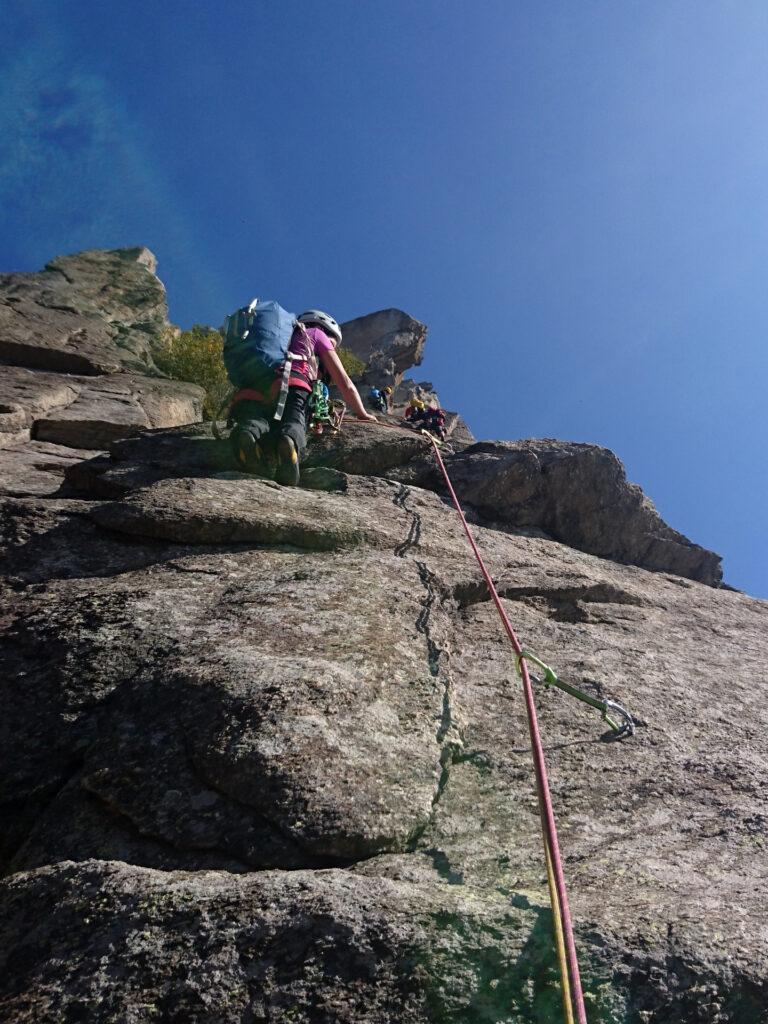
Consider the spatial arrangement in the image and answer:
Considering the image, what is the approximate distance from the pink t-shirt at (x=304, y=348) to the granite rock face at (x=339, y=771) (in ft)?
4.13

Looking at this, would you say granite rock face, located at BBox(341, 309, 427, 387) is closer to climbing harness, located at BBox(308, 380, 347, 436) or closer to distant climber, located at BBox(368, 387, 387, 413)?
distant climber, located at BBox(368, 387, 387, 413)

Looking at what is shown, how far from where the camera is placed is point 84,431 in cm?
953

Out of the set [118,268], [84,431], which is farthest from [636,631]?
[118,268]

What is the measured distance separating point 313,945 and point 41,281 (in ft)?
74.0

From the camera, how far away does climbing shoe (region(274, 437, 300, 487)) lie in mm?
6660

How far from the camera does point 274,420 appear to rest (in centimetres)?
695

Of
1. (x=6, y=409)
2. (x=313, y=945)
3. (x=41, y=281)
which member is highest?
(x=41, y=281)

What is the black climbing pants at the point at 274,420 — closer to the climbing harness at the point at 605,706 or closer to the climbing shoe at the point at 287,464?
the climbing shoe at the point at 287,464

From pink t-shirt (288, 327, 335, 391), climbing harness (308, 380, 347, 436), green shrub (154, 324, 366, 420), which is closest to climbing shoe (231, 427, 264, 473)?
pink t-shirt (288, 327, 335, 391)

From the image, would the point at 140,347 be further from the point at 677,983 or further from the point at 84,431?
the point at 677,983

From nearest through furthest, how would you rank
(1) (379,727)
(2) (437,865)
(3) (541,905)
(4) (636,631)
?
(3) (541,905)
(2) (437,865)
(1) (379,727)
(4) (636,631)

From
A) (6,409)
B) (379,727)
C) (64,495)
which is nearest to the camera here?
(379,727)

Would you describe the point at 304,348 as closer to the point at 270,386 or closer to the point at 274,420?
the point at 270,386

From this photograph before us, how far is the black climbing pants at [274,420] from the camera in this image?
6781 millimetres
